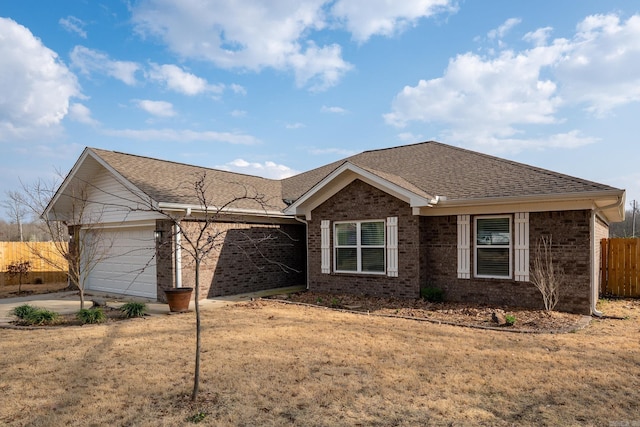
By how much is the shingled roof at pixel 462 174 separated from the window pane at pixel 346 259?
269 cm

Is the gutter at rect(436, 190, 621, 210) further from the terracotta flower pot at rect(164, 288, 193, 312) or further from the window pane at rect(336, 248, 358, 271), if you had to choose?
the terracotta flower pot at rect(164, 288, 193, 312)

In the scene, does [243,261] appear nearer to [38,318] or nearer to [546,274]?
[38,318]

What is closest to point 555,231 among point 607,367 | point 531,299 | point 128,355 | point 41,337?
point 531,299

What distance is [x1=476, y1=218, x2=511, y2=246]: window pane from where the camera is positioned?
10.6 meters

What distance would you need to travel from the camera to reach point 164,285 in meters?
12.1

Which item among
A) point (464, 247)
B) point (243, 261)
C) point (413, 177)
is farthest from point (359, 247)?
point (243, 261)

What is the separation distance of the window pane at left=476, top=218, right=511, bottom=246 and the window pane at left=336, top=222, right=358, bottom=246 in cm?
361

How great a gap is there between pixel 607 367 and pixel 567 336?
5.89 ft

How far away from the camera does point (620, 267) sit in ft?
45.3

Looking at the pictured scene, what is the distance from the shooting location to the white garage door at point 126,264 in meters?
13.1

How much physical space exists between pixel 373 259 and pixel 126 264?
8.47 meters

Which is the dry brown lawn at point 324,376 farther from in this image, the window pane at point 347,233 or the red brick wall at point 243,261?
the window pane at point 347,233

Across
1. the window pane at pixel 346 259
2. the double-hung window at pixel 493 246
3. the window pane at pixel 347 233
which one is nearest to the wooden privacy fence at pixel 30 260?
the window pane at pixel 346 259

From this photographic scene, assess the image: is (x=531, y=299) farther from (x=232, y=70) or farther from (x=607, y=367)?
(x=232, y=70)
